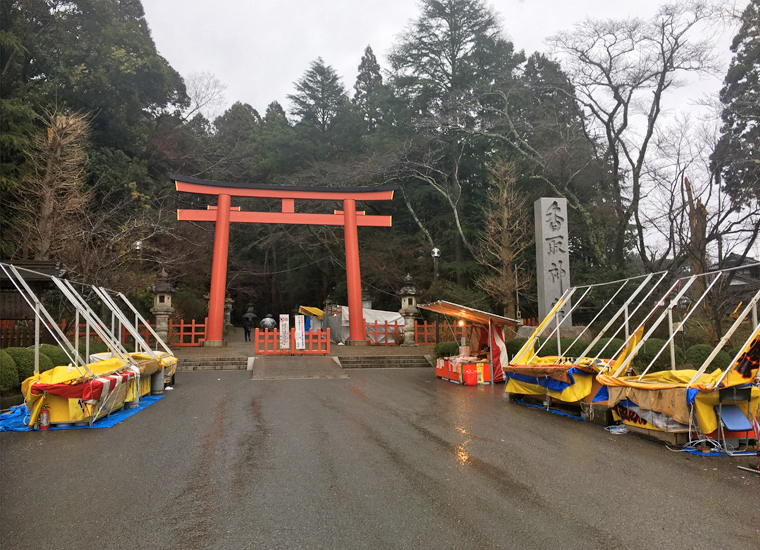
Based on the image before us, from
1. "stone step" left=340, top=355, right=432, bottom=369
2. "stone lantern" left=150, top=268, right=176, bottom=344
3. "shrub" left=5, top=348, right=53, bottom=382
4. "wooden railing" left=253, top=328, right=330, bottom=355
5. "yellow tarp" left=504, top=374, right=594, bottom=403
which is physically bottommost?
"yellow tarp" left=504, top=374, right=594, bottom=403

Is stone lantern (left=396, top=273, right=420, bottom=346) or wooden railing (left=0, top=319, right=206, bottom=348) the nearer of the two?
wooden railing (left=0, top=319, right=206, bottom=348)

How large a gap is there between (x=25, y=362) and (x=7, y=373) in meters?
0.73

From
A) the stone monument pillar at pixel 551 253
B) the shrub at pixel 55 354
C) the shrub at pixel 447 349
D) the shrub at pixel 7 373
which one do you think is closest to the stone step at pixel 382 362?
the shrub at pixel 447 349

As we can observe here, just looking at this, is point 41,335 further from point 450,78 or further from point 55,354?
point 450,78

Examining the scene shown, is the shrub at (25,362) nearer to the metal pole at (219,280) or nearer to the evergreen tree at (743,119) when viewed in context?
the metal pole at (219,280)

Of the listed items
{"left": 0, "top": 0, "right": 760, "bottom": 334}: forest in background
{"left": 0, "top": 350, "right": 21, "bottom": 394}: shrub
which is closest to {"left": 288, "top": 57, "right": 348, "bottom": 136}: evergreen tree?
{"left": 0, "top": 0, "right": 760, "bottom": 334}: forest in background

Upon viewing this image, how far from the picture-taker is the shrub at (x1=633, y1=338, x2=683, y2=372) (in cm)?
1270

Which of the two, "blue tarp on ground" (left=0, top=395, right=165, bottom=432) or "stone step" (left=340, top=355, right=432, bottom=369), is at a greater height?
"stone step" (left=340, top=355, right=432, bottom=369)

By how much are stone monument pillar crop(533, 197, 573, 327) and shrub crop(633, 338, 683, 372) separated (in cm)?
428

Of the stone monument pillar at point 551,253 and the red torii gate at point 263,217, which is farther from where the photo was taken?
the red torii gate at point 263,217

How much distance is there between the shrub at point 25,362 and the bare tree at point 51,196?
8230mm

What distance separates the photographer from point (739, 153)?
17.9m

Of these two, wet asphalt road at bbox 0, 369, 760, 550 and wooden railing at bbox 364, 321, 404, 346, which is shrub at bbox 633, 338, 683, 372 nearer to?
wet asphalt road at bbox 0, 369, 760, 550

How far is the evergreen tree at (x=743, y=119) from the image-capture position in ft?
56.4
